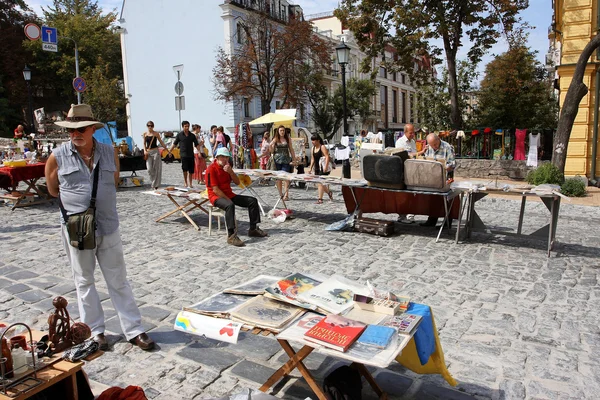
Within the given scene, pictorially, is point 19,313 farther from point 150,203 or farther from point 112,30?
point 112,30

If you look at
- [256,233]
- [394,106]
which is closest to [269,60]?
[256,233]

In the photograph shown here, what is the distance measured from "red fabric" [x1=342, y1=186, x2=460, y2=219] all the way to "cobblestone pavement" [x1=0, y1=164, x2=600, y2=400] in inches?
14.8

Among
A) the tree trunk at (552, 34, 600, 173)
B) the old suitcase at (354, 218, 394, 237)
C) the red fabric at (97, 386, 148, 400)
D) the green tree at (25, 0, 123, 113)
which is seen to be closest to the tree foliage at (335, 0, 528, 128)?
the tree trunk at (552, 34, 600, 173)

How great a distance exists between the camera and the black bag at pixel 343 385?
296cm

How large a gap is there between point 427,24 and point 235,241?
13465 mm

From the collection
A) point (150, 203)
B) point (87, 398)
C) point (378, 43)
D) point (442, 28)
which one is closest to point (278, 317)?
point (87, 398)

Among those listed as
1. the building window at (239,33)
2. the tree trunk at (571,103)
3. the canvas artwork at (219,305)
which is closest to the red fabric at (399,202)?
the canvas artwork at (219,305)

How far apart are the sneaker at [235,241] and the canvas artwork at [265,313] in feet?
14.1

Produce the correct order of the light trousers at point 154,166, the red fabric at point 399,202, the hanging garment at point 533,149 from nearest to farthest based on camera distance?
the red fabric at point 399,202, the light trousers at point 154,166, the hanging garment at point 533,149

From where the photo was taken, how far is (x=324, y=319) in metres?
2.86

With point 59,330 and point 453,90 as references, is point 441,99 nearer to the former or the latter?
point 453,90

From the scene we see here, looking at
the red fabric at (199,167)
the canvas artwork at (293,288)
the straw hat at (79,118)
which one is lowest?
the canvas artwork at (293,288)

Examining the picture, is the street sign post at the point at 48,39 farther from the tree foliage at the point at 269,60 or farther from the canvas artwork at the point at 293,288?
the tree foliage at the point at 269,60

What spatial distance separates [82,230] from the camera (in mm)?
3764
